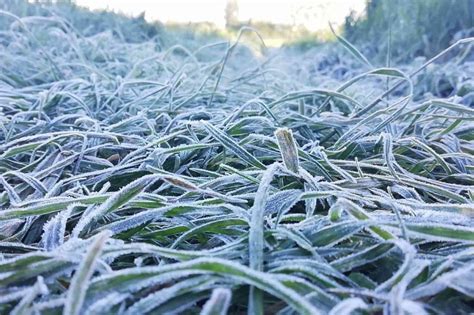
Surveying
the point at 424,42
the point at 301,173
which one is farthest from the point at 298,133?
the point at 424,42

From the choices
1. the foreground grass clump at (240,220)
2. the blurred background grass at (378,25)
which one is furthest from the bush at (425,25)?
the foreground grass clump at (240,220)

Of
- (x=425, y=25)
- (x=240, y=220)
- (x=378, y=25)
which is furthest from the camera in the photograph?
(x=378, y=25)

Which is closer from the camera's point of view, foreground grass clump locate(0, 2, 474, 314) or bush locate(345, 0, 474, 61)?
foreground grass clump locate(0, 2, 474, 314)

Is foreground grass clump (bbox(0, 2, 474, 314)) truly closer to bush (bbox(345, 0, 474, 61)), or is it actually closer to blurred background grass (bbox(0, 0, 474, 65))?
blurred background grass (bbox(0, 0, 474, 65))

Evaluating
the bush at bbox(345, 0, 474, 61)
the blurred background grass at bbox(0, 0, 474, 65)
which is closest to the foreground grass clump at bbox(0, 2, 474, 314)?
the blurred background grass at bbox(0, 0, 474, 65)

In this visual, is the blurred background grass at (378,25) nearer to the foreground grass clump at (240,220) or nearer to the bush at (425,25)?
the bush at (425,25)

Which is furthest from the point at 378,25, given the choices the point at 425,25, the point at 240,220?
→ the point at 240,220

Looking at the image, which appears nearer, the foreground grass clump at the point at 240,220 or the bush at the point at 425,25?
the foreground grass clump at the point at 240,220

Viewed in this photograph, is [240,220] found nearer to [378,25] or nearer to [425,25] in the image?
[425,25]

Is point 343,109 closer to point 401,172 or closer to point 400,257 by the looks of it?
point 401,172

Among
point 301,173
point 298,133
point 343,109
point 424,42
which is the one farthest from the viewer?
point 424,42

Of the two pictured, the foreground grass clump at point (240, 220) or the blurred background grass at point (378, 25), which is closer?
the foreground grass clump at point (240, 220)
